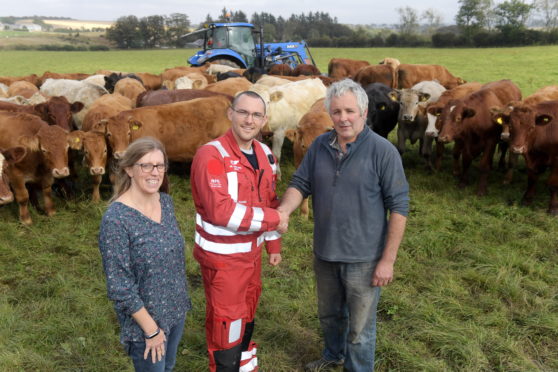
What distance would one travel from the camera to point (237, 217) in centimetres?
224

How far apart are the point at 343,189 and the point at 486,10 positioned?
6547 centimetres

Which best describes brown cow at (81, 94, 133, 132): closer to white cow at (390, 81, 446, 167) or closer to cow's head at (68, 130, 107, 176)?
cow's head at (68, 130, 107, 176)

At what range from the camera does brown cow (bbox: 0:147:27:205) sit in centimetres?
469

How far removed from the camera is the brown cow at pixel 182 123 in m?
6.52

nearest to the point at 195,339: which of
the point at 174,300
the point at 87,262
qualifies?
the point at 174,300

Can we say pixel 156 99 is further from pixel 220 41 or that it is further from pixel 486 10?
pixel 486 10

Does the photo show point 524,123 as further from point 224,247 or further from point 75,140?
point 75,140

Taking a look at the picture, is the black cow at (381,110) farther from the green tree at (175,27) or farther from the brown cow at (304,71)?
the green tree at (175,27)

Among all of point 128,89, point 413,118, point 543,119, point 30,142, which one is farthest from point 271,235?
point 128,89

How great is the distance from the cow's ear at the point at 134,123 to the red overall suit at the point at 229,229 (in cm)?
407

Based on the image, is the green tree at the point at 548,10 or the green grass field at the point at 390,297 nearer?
the green grass field at the point at 390,297

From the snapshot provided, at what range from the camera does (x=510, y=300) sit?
3871mm

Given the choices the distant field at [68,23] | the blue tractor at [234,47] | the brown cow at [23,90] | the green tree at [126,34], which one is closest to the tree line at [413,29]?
the green tree at [126,34]

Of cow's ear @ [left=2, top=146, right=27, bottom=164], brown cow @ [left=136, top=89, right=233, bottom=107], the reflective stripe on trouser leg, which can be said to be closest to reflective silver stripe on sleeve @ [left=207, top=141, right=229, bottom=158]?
the reflective stripe on trouser leg
